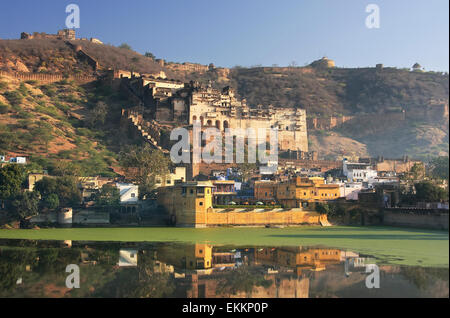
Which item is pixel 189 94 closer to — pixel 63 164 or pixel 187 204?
pixel 63 164

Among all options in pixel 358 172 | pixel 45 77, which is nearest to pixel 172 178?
pixel 358 172

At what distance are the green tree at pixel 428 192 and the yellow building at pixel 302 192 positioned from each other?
649cm

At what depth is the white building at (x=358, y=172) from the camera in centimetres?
5465

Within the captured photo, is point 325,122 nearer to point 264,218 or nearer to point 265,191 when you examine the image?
point 265,191

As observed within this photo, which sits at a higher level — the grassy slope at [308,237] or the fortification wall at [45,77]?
the fortification wall at [45,77]

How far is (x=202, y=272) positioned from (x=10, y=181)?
2128 cm

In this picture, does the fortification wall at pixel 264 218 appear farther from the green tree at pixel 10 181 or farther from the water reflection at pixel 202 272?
the green tree at pixel 10 181

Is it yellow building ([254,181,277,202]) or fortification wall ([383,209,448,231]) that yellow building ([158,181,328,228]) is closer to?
yellow building ([254,181,277,202])

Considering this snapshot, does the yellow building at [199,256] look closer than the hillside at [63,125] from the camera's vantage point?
Yes

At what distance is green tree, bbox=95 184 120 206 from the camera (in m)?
39.9

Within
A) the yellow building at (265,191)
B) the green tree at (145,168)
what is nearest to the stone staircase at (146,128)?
the green tree at (145,168)

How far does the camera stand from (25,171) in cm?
4178

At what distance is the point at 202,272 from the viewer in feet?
68.6
